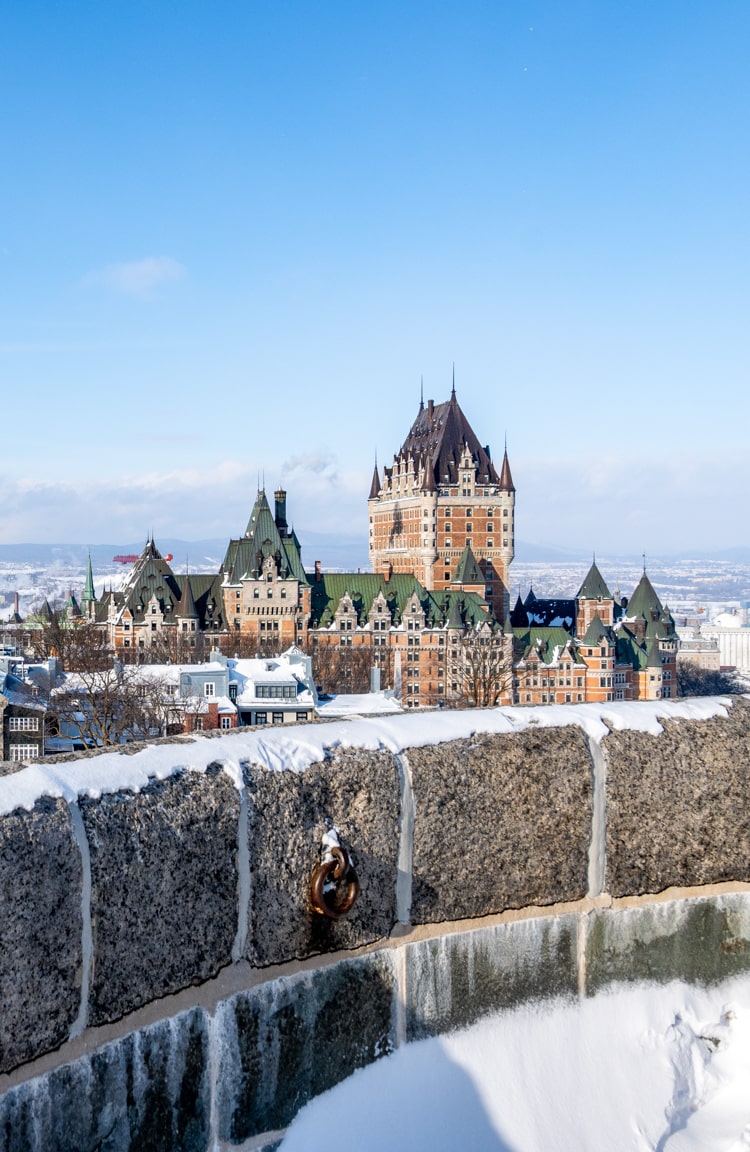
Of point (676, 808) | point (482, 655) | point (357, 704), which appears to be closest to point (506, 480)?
point (482, 655)

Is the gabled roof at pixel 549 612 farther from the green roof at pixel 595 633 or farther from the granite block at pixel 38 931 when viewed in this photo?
the granite block at pixel 38 931

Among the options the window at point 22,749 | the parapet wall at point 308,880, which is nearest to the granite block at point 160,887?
the parapet wall at point 308,880

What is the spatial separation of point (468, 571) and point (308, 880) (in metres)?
75.0

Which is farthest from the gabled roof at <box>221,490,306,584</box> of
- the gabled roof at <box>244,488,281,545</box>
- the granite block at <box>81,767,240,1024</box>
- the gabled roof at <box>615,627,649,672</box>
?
the granite block at <box>81,767,240,1024</box>

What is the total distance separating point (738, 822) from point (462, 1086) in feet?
3.97

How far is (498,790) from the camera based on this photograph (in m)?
3.49

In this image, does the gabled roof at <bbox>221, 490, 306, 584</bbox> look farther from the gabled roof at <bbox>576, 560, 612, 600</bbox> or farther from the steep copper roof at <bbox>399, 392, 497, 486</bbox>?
the gabled roof at <bbox>576, 560, 612, 600</bbox>

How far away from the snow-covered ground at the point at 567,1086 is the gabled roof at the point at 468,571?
74036mm

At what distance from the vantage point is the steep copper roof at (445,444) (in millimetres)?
84062

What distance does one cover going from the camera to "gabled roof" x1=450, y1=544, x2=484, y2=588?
7756 cm

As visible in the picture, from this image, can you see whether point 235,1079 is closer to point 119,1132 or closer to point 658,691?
point 119,1132

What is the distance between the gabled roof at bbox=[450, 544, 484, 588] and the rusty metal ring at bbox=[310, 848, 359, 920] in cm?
7454

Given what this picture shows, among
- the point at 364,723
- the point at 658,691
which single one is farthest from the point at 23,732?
the point at 658,691

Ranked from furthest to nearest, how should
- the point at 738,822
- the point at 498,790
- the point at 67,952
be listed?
the point at 738,822 → the point at 498,790 → the point at 67,952
